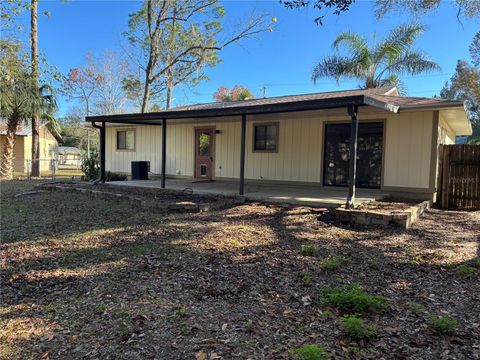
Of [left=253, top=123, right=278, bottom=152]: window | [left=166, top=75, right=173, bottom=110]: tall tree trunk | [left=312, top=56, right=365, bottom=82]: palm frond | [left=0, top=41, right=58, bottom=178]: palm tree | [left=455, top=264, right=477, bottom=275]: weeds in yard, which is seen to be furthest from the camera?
[left=166, top=75, right=173, bottom=110]: tall tree trunk

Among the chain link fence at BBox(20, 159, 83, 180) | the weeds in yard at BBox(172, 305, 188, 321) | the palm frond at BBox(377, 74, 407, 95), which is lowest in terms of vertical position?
the weeds in yard at BBox(172, 305, 188, 321)

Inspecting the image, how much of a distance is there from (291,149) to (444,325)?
8796mm

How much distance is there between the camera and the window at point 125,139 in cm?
1548

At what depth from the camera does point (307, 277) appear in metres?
3.87

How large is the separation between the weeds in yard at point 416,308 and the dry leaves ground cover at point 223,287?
0.02 m

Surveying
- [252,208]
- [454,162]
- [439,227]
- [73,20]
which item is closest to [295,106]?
[252,208]

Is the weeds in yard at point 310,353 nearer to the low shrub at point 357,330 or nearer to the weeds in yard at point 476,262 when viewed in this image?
the low shrub at point 357,330

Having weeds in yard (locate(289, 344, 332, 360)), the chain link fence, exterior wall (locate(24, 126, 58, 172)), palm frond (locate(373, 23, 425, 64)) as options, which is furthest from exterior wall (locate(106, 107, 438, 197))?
exterior wall (locate(24, 126, 58, 172))

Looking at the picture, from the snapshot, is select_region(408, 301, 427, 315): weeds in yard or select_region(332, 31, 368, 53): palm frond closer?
select_region(408, 301, 427, 315): weeds in yard

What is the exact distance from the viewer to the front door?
43.6 feet

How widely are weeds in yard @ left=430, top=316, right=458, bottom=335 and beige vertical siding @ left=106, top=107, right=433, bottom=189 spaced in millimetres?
7124

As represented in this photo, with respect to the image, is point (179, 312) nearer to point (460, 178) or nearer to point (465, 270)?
point (465, 270)

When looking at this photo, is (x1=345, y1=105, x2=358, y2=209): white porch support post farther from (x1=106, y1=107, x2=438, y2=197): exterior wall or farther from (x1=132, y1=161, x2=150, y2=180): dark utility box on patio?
(x1=132, y1=161, x2=150, y2=180): dark utility box on patio

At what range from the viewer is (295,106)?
752 cm
